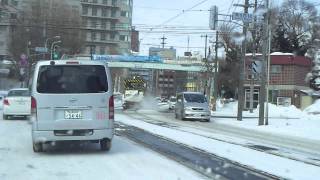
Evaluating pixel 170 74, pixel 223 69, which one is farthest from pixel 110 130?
pixel 170 74

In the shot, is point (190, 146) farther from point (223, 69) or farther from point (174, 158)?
point (223, 69)

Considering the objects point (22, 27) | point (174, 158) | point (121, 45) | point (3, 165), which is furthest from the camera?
point (121, 45)

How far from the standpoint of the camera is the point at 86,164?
1278 centimetres

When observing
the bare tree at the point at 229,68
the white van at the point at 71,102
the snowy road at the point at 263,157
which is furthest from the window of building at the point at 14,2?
the white van at the point at 71,102

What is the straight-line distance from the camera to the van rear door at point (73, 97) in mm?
14312

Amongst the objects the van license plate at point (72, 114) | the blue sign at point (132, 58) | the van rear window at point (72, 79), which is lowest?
the van license plate at point (72, 114)

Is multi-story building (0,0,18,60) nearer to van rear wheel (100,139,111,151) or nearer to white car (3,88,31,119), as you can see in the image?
white car (3,88,31,119)

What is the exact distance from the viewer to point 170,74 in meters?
128

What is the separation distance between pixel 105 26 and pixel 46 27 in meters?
39.5

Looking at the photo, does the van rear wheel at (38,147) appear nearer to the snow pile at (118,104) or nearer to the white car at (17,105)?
the white car at (17,105)

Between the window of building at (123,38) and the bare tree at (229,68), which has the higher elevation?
the window of building at (123,38)

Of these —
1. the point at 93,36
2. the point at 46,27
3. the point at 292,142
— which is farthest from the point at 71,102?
the point at 93,36

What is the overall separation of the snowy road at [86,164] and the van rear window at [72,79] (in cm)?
154

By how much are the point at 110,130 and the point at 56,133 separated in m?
1.26
